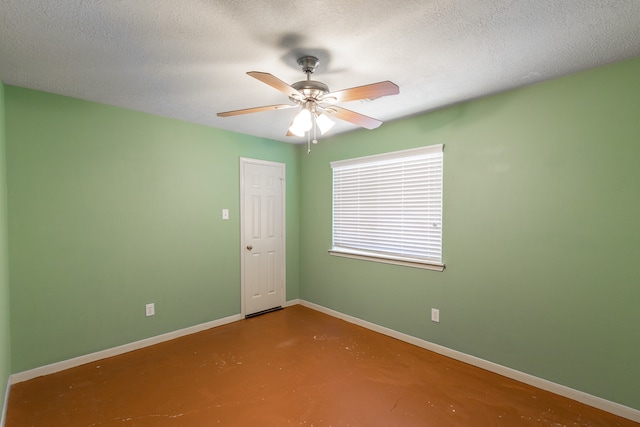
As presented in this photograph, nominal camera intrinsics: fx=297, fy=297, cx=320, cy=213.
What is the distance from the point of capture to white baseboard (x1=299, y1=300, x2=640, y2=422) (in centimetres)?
198

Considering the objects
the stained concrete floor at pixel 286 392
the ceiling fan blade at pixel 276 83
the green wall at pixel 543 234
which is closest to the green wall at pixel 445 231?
the green wall at pixel 543 234

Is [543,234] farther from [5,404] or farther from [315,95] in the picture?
[5,404]

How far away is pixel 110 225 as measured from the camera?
9.13 feet

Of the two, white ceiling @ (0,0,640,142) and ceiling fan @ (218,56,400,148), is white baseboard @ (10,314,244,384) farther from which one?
ceiling fan @ (218,56,400,148)

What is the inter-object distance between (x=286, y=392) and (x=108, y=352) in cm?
179

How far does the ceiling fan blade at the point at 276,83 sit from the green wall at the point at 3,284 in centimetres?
211

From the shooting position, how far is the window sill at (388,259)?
2892 millimetres

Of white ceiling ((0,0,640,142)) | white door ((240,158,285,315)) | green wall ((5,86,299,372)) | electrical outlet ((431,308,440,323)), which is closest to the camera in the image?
white ceiling ((0,0,640,142))

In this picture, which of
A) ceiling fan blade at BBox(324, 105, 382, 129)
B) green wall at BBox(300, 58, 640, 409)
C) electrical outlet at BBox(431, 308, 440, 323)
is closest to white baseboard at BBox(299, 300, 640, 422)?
green wall at BBox(300, 58, 640, 409)

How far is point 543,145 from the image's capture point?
2262 mm

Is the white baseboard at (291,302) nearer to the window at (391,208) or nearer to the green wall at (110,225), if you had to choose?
the green wall at (110,225)

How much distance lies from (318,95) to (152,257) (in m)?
2.39

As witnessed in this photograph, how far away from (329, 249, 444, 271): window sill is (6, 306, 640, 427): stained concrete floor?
0.82 m

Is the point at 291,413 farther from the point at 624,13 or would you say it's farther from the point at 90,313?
the point at 624,13
